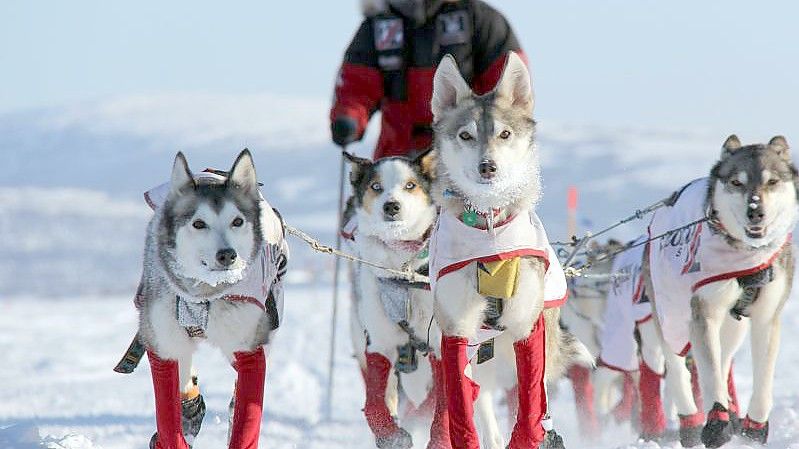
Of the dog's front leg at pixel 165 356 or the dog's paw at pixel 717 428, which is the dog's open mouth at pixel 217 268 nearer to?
the dog's front leg at pixel 165 356

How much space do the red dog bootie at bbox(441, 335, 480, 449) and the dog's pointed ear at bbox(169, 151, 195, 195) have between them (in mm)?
1018

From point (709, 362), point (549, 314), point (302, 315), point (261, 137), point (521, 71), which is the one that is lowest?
point (261, 137)

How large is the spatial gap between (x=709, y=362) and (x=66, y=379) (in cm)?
590

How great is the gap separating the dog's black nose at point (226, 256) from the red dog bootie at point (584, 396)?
3.42 meters

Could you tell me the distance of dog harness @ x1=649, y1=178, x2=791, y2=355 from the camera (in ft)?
17.0

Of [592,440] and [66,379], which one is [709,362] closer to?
[592,440]

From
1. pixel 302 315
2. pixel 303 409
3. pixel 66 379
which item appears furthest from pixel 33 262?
pixel 303 409

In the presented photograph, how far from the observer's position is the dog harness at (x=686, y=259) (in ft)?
17.0

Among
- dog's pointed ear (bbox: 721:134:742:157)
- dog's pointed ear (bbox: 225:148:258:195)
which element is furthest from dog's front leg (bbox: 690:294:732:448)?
dog's pointed ear (bbox: 225:148:258:195)

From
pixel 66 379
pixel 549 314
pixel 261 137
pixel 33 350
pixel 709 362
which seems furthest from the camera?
pixel 261 137

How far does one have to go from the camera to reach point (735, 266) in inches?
204

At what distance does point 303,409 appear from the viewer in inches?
316

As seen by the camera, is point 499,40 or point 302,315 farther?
point 302,315

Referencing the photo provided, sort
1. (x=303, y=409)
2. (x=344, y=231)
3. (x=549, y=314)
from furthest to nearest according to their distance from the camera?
(x=303, y=409) → (x=344, y=231) → (x=549, y=314)
